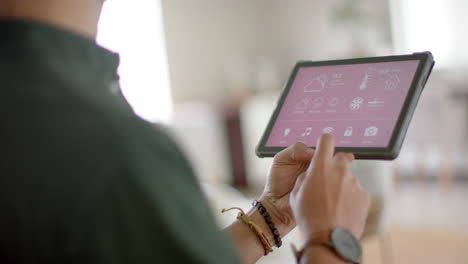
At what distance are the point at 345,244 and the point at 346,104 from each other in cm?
34

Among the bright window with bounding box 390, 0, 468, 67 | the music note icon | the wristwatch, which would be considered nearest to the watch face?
the wristwatch

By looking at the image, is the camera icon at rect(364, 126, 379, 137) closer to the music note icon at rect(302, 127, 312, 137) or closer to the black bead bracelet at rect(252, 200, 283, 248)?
the music note icon at rect(302, 127, 312, 137)

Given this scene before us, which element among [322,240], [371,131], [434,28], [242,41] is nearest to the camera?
[322,240]

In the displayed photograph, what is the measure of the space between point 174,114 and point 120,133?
18.0 feet

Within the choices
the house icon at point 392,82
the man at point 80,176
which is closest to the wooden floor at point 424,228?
the house icon at point 392,82

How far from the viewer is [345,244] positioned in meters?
0.72

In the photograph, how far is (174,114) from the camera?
5902 millimetres

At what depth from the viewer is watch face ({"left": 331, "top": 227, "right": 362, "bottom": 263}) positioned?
708 mm

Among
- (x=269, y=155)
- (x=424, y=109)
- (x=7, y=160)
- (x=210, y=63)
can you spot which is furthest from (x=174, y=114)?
(x=7, y=160)

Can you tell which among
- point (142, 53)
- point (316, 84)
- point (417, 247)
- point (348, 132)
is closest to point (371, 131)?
point (348, 132)

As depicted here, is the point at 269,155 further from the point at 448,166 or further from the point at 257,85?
the point at 257,85

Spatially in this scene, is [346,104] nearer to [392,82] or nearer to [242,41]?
[392,82]

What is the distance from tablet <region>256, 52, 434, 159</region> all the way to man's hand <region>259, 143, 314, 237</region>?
0.04 meters

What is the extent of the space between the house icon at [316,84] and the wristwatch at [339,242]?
0.37m
